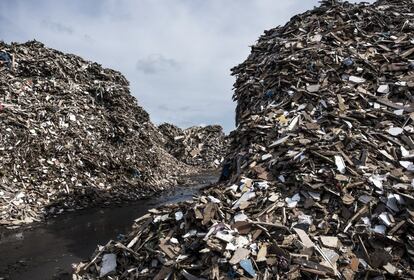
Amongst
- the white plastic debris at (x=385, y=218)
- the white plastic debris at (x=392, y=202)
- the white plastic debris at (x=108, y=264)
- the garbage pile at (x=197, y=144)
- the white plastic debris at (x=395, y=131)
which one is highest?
the garbage pile at (x=197, y=144)

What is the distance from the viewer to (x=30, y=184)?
36.0 feet

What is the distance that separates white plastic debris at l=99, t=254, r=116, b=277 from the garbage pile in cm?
1810

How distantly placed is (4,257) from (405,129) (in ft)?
26.4

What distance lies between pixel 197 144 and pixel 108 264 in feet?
64.6

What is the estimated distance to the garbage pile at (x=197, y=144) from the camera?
24.5m

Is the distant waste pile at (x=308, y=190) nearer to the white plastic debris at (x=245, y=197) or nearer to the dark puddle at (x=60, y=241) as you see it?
the white plastic debris at (x=245, y=197)

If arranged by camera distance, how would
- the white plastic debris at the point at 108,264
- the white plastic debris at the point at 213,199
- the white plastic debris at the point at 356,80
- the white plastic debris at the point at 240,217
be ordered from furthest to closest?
the white plastic debris at the point at 356,80, the white plastic debris at the point at 213,199, the white plastic debris at the point at 108,264, the white plastic debris at the point at 240,217

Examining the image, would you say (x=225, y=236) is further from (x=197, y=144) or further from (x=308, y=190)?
(x=197, y=144)

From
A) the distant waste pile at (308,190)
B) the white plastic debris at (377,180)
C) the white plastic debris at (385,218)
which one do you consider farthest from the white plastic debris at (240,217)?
the white plastic debris at (377,180)

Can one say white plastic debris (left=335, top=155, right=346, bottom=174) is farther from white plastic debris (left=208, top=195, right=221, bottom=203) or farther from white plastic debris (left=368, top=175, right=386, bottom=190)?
white plastic debris (left=208, top=195, right=221, bottom=203)

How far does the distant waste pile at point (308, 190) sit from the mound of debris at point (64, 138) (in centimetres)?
551

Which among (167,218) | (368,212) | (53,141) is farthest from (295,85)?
(53,141)

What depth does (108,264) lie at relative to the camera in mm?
5867

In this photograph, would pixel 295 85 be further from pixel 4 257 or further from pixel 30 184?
pixel 30 184
